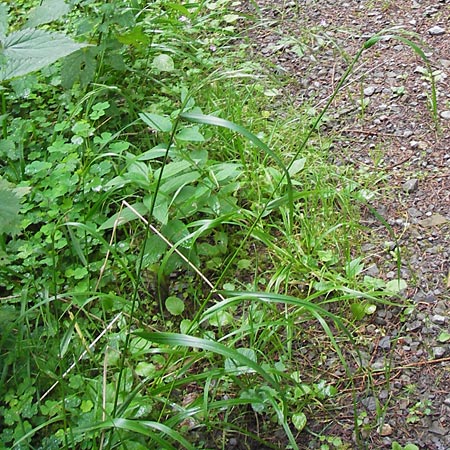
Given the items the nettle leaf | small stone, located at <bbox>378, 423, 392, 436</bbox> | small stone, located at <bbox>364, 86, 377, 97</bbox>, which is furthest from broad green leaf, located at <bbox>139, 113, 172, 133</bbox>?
small stone, located at <bbox>378, 423, 392, 436</bbox>

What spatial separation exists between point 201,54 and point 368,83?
0.71 m

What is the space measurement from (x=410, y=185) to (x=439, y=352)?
0.68 meters

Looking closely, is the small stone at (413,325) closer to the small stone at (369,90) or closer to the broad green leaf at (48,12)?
the small stone at (369,90)

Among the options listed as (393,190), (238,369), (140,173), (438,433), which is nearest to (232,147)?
(140,173)

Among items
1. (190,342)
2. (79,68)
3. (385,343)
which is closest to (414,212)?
(385,343)

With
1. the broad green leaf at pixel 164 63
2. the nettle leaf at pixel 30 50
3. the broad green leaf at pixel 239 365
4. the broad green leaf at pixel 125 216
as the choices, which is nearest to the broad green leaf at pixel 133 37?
the broad green leaf at pixel 164 63

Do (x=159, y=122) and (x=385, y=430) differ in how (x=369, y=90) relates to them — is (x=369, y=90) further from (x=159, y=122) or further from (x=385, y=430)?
(x=385, y=430)

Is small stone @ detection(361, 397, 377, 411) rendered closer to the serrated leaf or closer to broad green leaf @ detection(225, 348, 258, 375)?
broad green leaf @ detection(225, 348, 258, 375)

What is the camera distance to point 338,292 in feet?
6.98

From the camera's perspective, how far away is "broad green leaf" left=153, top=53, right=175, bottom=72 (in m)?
2.91

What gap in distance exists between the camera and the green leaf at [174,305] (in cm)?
212

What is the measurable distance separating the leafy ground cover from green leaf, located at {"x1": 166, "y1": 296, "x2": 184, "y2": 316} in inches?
0.7

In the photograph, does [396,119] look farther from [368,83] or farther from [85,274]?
[85,274]

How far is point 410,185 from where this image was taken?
8.07 feet
